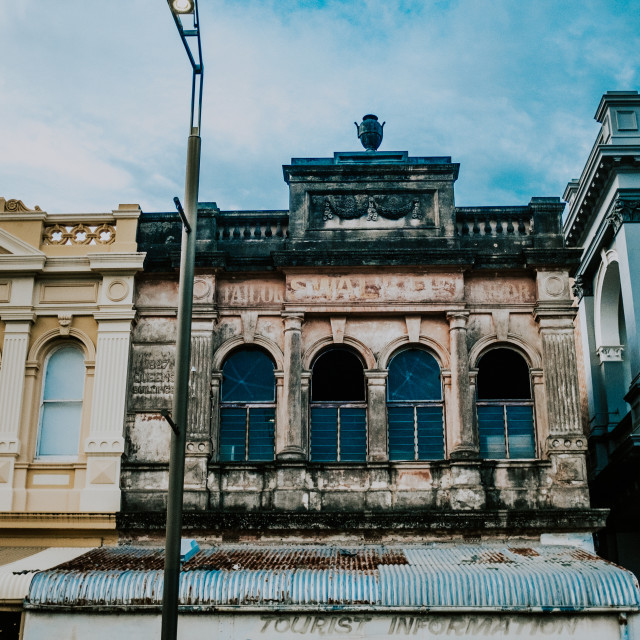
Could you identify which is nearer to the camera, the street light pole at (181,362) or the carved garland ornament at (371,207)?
the street light pole at (181,362)

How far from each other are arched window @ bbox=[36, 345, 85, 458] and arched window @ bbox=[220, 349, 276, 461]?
2.43 m

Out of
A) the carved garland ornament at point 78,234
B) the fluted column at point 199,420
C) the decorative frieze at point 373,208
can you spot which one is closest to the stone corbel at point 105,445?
the fluted column at point 199,420

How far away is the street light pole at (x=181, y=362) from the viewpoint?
8.98 m

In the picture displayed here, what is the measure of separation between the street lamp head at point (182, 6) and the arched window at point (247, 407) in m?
8.14

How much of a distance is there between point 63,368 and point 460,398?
6739mm

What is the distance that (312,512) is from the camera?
1538 cm

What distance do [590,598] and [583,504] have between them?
8.22 feet

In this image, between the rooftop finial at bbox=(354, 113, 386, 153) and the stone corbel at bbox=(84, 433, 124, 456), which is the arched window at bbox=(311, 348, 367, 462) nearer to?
the stone corbel at bbox=(84, 433, 124, 456)

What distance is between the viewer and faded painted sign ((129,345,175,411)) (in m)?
16.5

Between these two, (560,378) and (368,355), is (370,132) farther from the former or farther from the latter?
(560,378)

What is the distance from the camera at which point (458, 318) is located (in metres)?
16.7

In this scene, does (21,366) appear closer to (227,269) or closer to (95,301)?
(95,301)

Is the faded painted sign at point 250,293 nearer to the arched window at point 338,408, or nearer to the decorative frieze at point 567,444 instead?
the arched window at point 338,408

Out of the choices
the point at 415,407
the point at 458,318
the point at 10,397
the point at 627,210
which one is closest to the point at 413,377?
the point at 415,407
